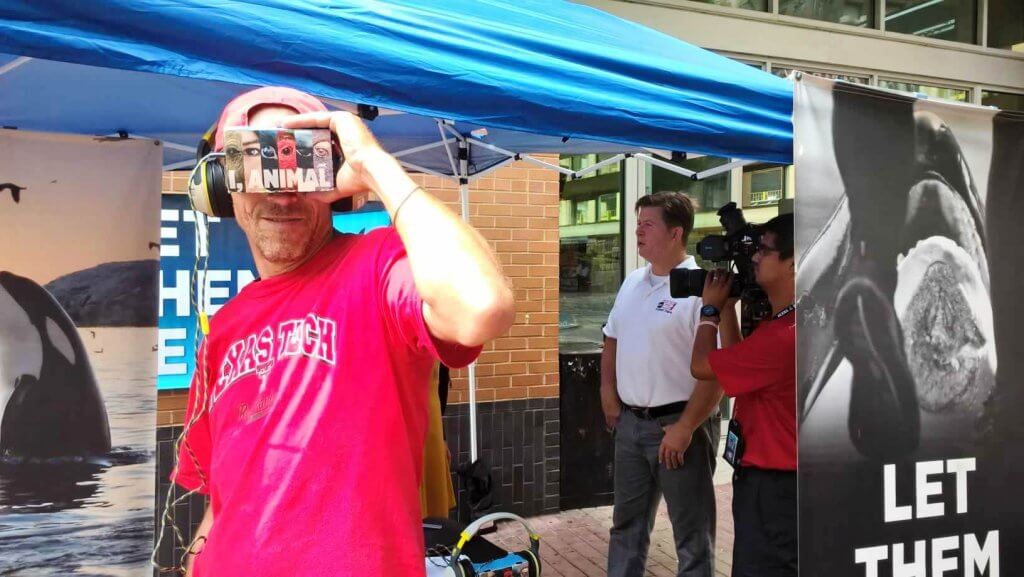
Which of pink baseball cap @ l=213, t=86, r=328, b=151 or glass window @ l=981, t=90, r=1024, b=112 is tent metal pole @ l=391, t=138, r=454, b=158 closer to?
pink baseball cap @ l=213, t=86, r=328, b=151

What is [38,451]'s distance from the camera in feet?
6.97

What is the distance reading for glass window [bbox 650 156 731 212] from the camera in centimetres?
584

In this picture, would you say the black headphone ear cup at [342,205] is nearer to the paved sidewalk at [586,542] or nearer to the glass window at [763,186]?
the paved sidewalk at [586,542]

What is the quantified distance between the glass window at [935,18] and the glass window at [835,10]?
0.75 ft

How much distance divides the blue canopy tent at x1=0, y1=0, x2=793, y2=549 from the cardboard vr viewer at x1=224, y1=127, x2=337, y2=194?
351 mm

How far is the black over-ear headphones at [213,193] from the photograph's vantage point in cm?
152

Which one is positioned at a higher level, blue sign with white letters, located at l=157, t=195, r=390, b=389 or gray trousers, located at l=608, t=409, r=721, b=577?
blue sign with white letters, located at l=157, t=195, r=390, b=389

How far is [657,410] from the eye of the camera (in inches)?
138

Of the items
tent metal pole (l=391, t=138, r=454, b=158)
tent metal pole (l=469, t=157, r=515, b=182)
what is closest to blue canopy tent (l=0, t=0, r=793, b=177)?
tent metal pole (l=391, t=138, r=454, b=158)

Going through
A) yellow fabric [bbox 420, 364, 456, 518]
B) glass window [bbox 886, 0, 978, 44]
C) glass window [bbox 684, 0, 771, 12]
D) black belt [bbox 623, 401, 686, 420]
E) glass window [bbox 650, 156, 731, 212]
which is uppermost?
glass window [bbox 886, 0, 978, 44]

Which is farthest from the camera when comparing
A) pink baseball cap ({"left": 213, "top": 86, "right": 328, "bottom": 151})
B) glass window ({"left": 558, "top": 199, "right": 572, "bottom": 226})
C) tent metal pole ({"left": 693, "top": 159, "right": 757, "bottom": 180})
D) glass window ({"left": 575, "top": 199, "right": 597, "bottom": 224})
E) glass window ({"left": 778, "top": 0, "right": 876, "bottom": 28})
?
glass window ({"left": 778, "top": 0, "right": 876, "bottom": 28})

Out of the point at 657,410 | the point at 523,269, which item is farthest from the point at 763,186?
the point at 657,410

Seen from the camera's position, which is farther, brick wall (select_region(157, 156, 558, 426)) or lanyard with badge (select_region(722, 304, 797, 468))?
brick wall (select_region(157, 156, 558, 426))

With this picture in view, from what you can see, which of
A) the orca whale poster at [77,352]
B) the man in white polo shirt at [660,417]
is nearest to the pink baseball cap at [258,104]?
the orca whale poster at [77,352]
